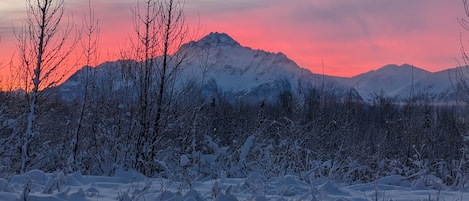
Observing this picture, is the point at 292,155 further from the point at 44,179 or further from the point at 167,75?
the point at 44,179

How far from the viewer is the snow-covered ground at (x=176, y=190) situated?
4.56m

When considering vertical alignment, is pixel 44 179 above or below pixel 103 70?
below

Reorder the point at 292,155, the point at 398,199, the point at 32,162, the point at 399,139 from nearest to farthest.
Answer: the point at 398,199
the point at 292,155
the point at 32,162
the point at 399,139

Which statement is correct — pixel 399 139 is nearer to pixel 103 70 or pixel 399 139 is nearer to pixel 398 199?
pixel 103 70

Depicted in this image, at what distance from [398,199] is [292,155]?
4181mm

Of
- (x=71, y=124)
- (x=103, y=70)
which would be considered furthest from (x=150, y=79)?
(x=71, y=124)

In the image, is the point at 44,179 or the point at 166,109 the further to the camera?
the point at 166,109

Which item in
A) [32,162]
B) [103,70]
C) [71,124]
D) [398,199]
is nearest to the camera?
[398,199]

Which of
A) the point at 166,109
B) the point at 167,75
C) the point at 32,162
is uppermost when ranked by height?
the point at 167,75

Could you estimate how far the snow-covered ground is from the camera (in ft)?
15.0

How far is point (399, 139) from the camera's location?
20.2 m

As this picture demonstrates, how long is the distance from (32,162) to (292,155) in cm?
623

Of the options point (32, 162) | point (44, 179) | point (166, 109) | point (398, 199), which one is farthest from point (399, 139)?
point (44, 179)

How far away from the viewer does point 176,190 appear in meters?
5.48
